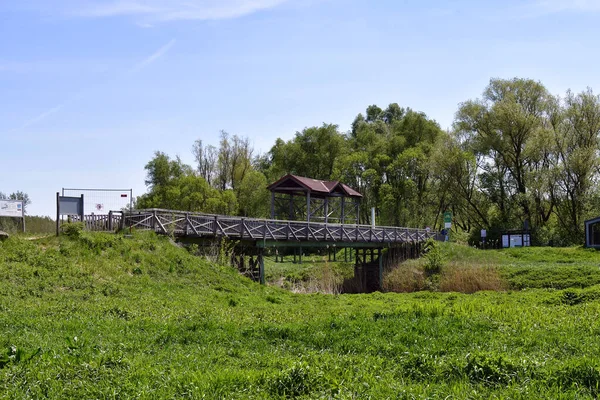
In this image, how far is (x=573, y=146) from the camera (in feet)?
169

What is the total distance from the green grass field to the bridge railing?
471 centimetres

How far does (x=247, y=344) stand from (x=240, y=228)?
16954 mm

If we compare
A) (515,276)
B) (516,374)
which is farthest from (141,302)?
(515,276)

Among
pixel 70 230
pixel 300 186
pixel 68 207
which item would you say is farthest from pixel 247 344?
pixel 300 186

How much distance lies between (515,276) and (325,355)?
2432 centimetres

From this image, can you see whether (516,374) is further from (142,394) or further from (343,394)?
(142,394)

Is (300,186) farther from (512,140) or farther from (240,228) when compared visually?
(512,140)

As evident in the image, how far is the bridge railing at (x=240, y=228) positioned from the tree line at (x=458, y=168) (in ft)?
60.6

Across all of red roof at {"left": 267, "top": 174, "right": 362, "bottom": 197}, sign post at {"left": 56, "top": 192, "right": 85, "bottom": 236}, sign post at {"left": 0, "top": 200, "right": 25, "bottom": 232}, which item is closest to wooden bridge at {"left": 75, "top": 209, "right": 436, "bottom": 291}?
sign post at {"left": 56, "top": 192, "right": 85, "bottom": 236}

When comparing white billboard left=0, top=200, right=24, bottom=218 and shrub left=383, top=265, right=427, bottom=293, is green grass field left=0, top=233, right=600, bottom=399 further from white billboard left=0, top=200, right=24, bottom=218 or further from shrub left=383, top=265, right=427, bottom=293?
shrub left=383, top=265, right=427, bottom=293

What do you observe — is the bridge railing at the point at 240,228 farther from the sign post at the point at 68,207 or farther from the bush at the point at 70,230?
the bush at the point at 70,230

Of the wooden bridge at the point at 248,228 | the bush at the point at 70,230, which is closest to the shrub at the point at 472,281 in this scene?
the wooden bridge at the point at 248,228

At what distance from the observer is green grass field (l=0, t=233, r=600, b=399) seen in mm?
7020

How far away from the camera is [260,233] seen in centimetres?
2795
